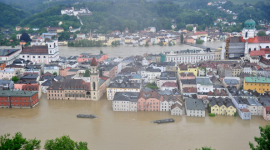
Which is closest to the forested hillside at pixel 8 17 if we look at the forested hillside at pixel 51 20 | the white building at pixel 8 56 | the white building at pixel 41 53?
the forested hillside at pixel 51 20

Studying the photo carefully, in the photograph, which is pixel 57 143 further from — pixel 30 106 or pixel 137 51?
pixel 137 51

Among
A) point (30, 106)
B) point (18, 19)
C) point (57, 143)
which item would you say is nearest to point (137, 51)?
point (30, 106)

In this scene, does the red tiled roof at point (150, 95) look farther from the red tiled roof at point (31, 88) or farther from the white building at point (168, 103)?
the red tiled roof at point (31, 88)

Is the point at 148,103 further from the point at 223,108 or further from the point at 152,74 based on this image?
the point at 152,74

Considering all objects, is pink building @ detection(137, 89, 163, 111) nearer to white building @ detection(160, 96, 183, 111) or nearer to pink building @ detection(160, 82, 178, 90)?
white building @ detection(160, 96, 183, 111)

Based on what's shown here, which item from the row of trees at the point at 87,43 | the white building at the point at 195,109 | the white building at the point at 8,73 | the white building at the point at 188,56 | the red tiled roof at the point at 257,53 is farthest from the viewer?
the row of trees at the point at 87,43
